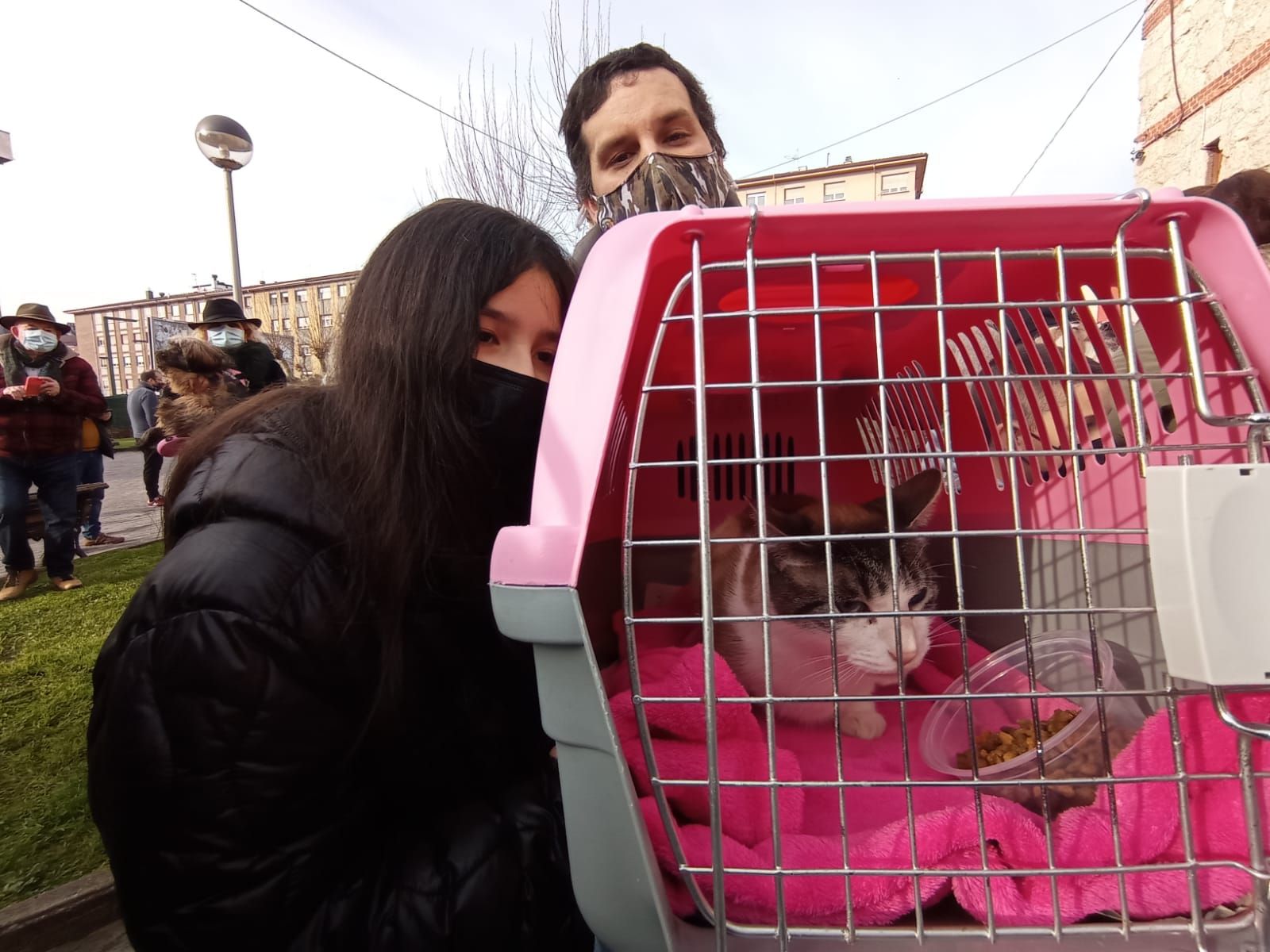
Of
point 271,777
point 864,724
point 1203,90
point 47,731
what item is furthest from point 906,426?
point 1203,90

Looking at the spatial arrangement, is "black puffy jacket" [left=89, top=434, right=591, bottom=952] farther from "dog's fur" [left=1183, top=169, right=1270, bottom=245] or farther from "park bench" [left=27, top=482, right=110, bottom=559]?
"park bench" [left=27, top=482, right=110, bottom=559]

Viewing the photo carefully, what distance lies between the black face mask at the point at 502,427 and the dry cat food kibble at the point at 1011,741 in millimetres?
587

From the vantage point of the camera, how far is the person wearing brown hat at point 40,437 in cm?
282

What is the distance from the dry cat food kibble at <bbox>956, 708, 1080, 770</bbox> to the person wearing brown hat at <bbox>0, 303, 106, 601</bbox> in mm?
3694

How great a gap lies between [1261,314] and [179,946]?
95 cm

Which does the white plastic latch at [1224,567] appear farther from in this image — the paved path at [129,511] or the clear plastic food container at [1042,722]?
the paved path at [129,511]

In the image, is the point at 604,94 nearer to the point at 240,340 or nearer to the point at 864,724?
the point at 864,724

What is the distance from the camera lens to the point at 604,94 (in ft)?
4.18

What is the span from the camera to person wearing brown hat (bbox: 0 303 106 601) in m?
2.82

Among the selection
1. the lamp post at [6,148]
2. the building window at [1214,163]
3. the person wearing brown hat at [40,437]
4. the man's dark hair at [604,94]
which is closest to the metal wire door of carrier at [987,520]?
the man's dark hair at [604,94]

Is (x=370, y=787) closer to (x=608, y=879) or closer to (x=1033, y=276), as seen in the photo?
(x=608, y=879)

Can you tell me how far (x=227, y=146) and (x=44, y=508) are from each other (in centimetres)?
224

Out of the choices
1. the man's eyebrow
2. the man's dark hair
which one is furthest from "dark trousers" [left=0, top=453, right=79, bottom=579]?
the man's eyebrow

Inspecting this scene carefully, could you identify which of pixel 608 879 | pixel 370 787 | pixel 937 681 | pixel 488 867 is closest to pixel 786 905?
pixel 608 879
